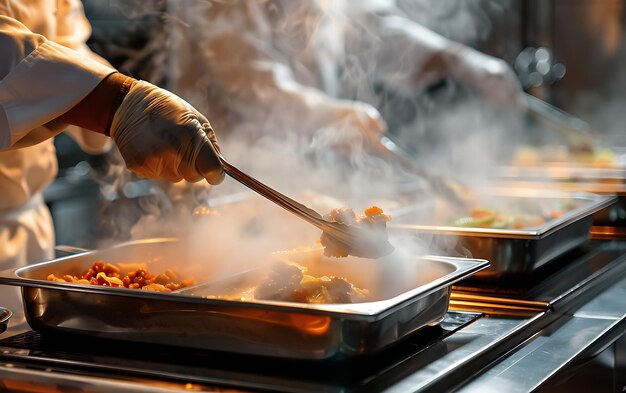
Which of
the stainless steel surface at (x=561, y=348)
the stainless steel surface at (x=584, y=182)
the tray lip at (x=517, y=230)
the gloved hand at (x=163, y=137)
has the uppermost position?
the gloved hand at (x=163, y=137)

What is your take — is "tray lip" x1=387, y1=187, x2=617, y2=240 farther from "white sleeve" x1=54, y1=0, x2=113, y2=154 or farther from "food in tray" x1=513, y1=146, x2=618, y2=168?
"food in tray" x1=513, y1=146, x2=618, y2=168

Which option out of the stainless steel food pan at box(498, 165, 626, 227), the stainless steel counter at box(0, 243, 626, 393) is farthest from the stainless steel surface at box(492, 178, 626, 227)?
the stainless steel counter at box(0, 243, 626, 393)

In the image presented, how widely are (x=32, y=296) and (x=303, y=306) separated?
415mm

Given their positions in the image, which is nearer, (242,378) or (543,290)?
(242,378)

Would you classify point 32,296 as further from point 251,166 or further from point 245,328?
point 251,166

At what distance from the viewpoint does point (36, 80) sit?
1.26 metres

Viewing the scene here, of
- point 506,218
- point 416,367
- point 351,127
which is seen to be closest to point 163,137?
point 416,367

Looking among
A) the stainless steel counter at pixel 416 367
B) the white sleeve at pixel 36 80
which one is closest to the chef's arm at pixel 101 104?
the white sleeve at pixel 36 80

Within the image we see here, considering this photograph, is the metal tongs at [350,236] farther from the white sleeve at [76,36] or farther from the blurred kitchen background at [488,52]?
the blurred kitchen background at [488,52]

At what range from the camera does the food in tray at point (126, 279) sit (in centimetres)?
130

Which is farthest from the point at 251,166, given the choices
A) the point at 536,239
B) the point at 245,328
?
the point at 245,328

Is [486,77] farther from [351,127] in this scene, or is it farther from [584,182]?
[351,127]

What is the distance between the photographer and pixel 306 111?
247 centimetres

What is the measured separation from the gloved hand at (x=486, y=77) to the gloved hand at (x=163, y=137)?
6.75 feet
